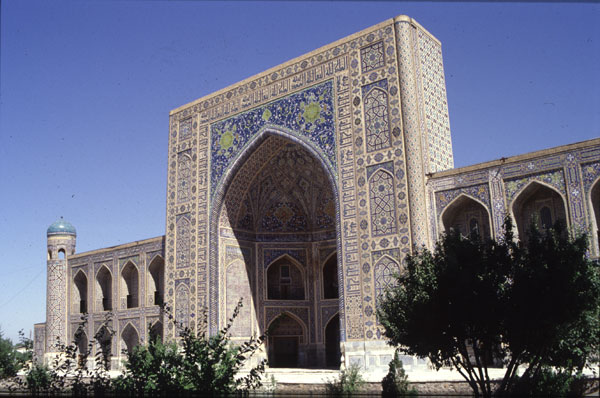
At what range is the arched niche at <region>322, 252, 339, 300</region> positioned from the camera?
770 inches

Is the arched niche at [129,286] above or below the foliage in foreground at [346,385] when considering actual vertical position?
above

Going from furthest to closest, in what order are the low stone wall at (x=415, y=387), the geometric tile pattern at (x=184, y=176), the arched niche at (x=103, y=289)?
the arched niche at (x=103, y=289)
the geometric tile pattern at (x=184, y=176)
the low stone wall at (x=415, y=387)

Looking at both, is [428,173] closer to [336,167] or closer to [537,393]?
[336,167]

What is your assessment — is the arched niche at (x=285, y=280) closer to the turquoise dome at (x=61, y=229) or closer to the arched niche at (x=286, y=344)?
the arched niche at (x=286, y=344)

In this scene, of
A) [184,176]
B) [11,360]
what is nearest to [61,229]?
[184,176]

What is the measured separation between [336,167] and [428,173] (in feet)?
7.54

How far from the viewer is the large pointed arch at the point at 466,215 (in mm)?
13844

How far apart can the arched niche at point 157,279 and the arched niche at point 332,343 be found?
5.89 meters

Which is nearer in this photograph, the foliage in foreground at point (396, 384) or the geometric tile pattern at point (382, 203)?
the foliage in foreground at point (396, 384)

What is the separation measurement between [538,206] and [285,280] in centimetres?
891

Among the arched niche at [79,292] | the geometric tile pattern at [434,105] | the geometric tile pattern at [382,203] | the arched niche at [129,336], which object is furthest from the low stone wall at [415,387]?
the arched niche at [79,292]

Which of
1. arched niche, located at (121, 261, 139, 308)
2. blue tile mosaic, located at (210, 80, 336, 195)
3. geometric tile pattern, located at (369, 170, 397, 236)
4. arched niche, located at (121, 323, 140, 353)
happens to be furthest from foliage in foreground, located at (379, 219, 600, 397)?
arched niche, located at (121, 261, 139, 308)

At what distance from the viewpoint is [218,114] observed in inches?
746

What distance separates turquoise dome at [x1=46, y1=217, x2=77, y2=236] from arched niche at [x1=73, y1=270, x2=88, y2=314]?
1.92m
